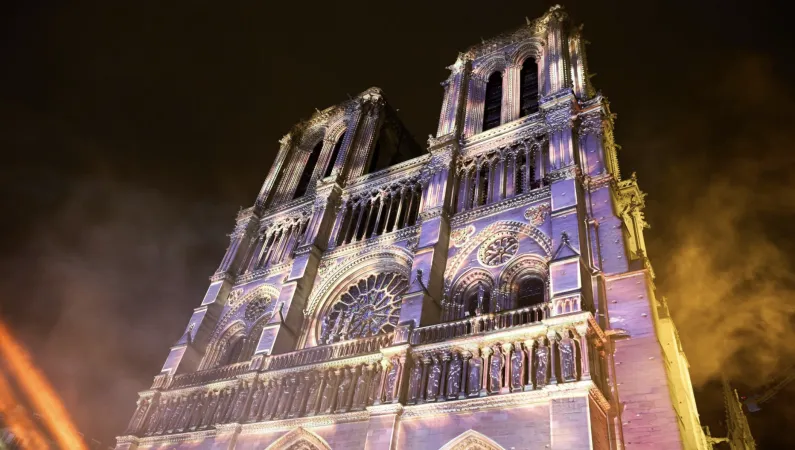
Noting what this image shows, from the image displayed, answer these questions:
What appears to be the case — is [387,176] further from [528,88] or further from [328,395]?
[328,395]

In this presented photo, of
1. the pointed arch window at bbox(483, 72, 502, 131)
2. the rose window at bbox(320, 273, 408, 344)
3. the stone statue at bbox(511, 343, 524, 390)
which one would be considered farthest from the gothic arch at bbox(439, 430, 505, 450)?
the pointed arch window at bbox(483, 72, 502, 131)

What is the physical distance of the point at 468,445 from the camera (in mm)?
13844

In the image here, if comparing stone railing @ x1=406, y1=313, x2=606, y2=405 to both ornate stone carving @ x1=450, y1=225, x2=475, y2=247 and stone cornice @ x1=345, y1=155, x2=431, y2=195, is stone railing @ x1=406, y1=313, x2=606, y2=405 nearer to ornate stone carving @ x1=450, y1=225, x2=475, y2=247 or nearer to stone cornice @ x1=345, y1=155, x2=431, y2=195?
ornate stone carving @ x1=450, y1=225, x2=475, y2=247

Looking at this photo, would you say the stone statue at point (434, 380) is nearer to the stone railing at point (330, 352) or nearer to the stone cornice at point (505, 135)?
the stone railing at point (330, 352)

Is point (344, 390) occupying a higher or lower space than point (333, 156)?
lower

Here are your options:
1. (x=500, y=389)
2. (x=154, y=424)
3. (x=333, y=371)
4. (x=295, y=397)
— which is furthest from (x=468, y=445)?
(x=154, y=424)

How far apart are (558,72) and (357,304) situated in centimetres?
1314

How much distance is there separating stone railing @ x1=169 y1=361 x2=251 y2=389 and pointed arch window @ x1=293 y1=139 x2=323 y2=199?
1225 cm

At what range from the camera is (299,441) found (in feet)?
56.4

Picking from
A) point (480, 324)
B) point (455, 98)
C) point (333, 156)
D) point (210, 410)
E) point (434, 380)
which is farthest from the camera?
point (333, 156)

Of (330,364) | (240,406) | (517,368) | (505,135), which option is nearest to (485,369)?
(517,368)

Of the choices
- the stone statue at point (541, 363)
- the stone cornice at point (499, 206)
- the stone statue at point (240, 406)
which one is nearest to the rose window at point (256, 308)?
the stone statue at point (240, 406)

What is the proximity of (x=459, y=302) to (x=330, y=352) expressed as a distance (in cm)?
475

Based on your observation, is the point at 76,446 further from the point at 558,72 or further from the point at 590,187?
the point at 558,72
